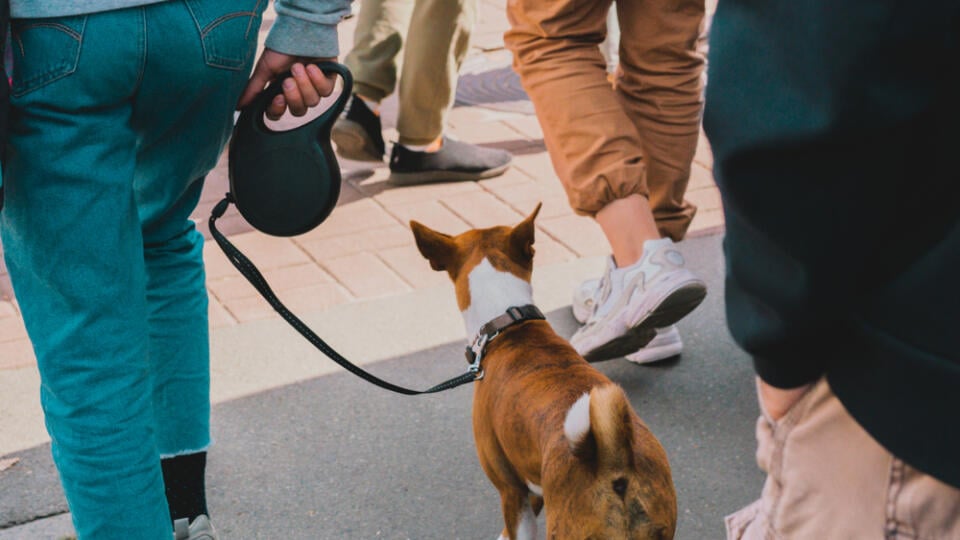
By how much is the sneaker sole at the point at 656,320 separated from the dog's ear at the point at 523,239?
1.32ft

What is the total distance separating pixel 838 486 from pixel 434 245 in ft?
6.40

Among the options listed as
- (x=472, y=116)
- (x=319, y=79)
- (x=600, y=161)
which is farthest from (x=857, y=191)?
(x=472, y=116)

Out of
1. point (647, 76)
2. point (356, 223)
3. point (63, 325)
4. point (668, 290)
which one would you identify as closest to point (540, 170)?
point (356, 223)

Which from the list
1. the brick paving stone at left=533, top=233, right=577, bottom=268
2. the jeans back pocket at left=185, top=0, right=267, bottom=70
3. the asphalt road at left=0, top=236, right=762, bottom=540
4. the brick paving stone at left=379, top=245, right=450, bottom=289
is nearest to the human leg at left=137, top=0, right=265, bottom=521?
the jeans back pocket at left=185, top=0, right=267, bottom=70

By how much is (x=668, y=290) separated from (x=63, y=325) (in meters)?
1.61

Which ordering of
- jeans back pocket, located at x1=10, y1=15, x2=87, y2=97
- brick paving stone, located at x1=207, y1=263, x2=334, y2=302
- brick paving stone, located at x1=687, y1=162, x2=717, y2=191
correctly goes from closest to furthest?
jeans back pocket, located at x1=10, y1=15, x2=87, y2=97 < brick paving stone, located at x1=207, y1=263, x2=334, y2=302 < brick paving stone, located at x1=687, y1=162, x2=717, y2=191

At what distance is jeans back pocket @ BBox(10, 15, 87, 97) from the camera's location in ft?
6.07

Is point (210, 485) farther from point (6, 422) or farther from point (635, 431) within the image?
point (635, 431)

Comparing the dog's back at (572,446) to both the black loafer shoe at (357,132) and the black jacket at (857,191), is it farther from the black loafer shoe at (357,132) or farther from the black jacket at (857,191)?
the black loafer shoe at (357,132)

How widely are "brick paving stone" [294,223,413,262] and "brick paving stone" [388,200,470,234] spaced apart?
0.33 feet

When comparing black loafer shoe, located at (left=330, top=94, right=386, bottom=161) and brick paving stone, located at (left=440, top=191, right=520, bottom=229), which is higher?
black loafer shoe, located at (left=330, top=94, right=386, bottom=161)

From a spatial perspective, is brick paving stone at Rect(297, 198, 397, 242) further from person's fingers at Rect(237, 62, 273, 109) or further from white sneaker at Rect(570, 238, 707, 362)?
person's fingers at Rect(237, 62, 273, 109)

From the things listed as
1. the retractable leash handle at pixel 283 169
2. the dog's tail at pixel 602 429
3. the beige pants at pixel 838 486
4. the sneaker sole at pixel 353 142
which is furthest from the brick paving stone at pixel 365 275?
the beige pants at pixel 838 486

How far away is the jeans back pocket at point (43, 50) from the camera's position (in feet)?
6.07
